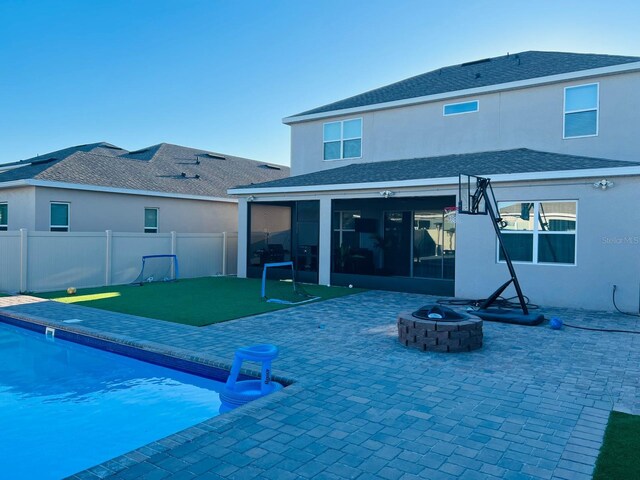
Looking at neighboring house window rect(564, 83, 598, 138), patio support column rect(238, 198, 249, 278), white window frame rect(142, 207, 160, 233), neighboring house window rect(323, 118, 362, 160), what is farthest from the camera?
white window frame rect(142, 207, 160, 233)

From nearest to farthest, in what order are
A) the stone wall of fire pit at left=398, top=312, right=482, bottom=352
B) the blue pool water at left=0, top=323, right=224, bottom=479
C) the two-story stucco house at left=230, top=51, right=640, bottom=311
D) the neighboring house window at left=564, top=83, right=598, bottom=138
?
the blue pool water at left=0, top=323, right=224, bottom=479 < the stone wall of fire pit at left=398, top=312, right=482, bottom=352 < the two-story stucco house at left=230, top=51, right=640, bottom=311 < the neighboring house window at left=564, top=83, right=598, bottom=138

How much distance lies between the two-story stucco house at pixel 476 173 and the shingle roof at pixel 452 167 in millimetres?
72

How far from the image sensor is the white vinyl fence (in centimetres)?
1293

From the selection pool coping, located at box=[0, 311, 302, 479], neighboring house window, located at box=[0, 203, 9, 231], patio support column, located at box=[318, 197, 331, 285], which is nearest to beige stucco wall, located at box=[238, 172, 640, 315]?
patio support column, located at box=[318, 197, 331, 285]

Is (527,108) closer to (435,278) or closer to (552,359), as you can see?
(435,278)

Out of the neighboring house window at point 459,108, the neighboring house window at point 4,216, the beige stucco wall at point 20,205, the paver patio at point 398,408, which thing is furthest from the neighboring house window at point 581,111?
the neighboring house window at point 4,216

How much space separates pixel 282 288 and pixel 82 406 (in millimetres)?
8799

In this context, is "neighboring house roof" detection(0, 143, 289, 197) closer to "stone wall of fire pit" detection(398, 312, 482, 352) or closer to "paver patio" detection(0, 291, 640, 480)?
"paver patio" detection(0, 291, 640, 480)

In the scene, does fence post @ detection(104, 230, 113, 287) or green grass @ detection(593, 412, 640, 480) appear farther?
fence post @ detection(104, 230, 113, 287)

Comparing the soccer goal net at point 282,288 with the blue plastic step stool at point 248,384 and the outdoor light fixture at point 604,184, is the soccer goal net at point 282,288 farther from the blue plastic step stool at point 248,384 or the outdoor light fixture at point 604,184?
the outdoor light fixture at point 604,184

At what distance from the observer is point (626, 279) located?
1002 centimetres

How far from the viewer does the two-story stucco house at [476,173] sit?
34.1 ft

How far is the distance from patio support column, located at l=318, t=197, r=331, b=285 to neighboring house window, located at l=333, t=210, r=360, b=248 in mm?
464

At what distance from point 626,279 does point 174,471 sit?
34.5 feet
